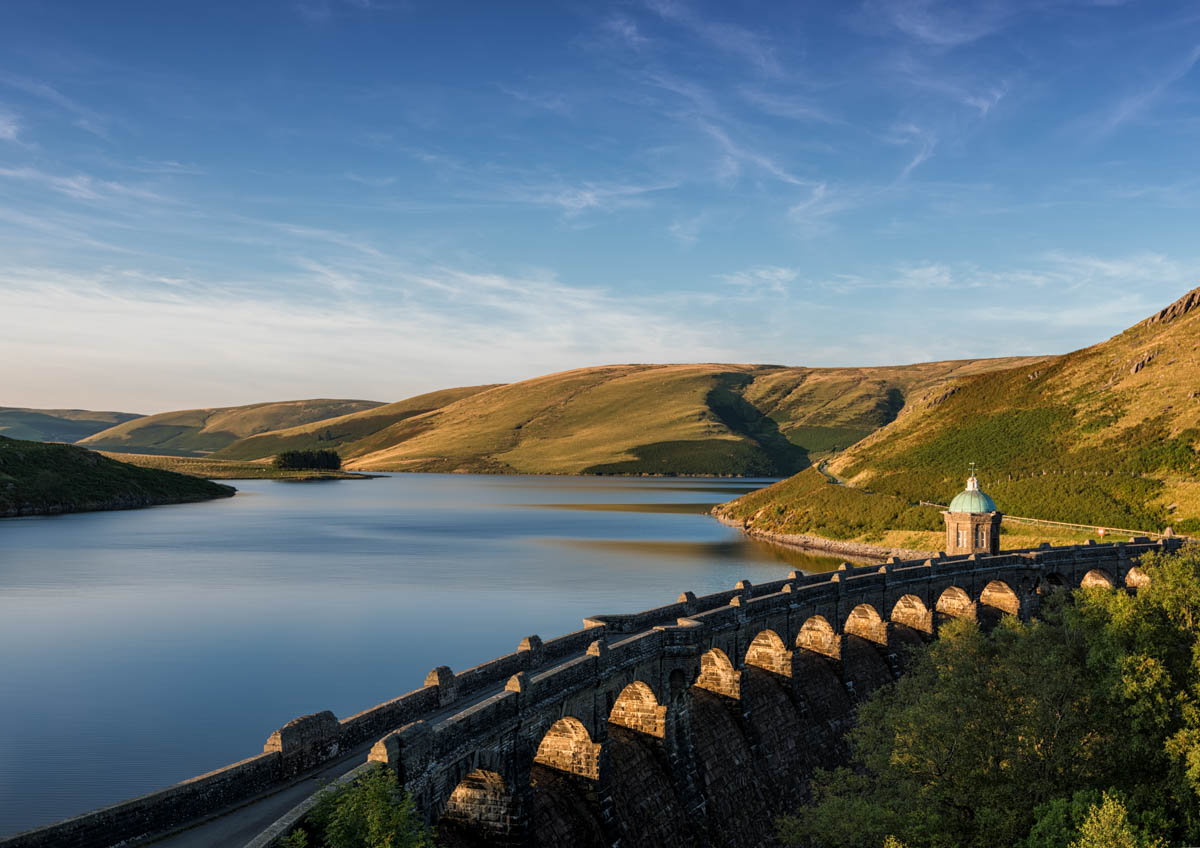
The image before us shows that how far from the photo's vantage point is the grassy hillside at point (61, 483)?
526ft

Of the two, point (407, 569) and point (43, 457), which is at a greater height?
point (43, 457)

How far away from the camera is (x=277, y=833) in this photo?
54.9 feet

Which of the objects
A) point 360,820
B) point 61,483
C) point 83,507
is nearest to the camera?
point 360,820

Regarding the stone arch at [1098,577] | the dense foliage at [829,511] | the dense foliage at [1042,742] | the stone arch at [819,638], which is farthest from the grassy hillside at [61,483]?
the stone arch at [1098,577]

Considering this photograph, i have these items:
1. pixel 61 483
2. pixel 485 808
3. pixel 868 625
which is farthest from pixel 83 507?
pixel 485 808

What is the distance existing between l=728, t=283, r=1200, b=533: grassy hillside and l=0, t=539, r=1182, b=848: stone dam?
58.6 m

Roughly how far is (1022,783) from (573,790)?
18.9 m

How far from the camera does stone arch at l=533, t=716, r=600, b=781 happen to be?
3144 centimetres

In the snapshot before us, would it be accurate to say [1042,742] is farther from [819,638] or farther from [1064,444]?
[1064,444]

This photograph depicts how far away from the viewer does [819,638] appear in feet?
184

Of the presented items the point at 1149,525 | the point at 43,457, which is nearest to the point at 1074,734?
the point at 1149,525

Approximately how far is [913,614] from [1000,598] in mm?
12795

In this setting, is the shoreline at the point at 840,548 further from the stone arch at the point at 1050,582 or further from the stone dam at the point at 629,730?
the stone dam at the point at 629,730

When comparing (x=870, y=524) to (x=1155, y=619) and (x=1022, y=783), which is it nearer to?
(x=1155, y=619)
